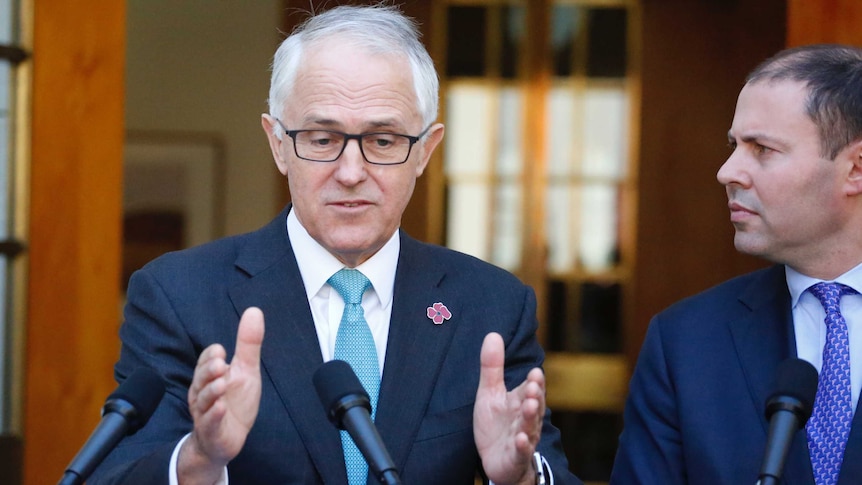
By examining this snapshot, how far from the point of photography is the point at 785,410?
155 cm

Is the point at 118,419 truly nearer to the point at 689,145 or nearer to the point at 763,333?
the point at 763,333

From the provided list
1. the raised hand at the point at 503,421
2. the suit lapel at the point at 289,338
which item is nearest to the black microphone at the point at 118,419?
the suit lapel at the point at 289,338

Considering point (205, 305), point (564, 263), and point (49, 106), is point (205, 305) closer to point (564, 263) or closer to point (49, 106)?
point (49, 106)

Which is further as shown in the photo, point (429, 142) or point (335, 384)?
point (429, 142)

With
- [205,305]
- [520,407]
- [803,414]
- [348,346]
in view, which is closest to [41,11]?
[205,305]

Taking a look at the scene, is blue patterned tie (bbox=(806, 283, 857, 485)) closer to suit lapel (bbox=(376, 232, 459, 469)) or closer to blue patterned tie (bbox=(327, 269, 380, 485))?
suit lapel (bbox=(376, 232, 459, 469))

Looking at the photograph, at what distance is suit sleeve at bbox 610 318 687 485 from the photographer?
2.14 m

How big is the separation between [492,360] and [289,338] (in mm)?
417

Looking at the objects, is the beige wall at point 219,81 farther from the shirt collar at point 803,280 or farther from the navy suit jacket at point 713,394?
the shirt collar at point 803,280

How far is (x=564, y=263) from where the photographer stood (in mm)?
6914

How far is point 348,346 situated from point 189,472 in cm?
41

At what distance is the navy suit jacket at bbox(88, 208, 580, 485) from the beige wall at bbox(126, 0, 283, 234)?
4.21 meters

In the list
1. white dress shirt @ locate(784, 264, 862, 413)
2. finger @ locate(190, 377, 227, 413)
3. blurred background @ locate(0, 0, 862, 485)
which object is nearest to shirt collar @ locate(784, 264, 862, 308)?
white dress shirt @ locate(784, 264, 862, 413)

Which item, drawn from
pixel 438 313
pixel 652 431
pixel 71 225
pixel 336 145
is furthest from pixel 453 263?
pixel 71 225
